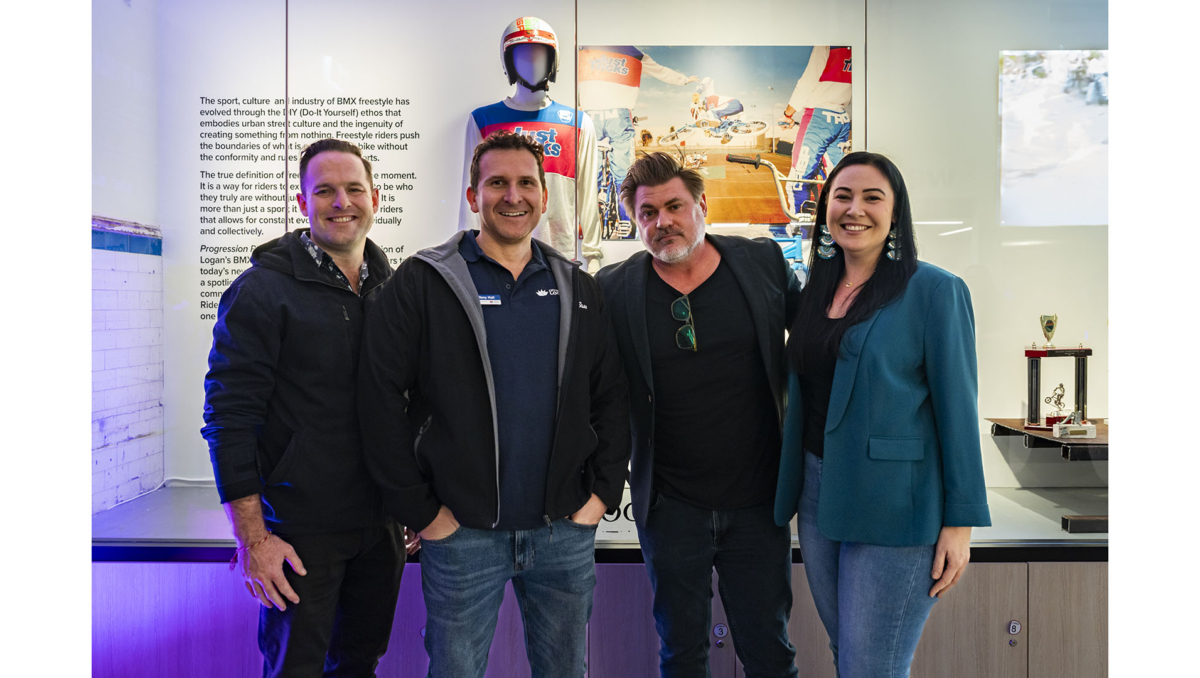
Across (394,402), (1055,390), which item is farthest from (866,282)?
(1055,390)

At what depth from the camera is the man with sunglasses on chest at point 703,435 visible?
180cm

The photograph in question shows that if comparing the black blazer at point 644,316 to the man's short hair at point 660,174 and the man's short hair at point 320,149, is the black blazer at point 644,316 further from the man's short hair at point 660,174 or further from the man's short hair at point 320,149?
the man's short hair at point 320,149

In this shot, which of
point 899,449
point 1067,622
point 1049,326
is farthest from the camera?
point 1049,326

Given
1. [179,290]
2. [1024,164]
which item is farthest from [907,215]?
[179,290]

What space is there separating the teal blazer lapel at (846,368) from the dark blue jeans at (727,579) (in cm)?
41

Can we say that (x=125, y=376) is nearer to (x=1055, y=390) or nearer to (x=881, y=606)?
(x=881, y=606)

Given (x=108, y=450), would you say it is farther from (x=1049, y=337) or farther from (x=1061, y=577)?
(x=1049, y=337)

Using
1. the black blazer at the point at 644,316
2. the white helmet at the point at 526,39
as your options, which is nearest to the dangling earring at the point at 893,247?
the black blazer at the point at 644,316

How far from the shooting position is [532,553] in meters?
1.61

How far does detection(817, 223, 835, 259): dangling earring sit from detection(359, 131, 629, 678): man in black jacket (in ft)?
2.14

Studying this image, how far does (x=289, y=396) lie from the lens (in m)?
1.66

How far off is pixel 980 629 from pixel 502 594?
181cm

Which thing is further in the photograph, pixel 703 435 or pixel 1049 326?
pixel 1049 326
